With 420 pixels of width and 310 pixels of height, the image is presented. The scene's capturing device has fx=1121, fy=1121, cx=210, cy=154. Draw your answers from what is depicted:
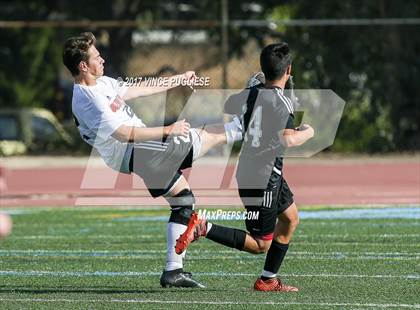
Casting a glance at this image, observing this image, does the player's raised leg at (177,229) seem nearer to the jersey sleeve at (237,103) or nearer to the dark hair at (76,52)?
the jersey sleeve at (237,103)

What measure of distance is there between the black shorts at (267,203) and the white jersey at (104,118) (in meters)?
0.89

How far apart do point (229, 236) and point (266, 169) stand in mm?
522

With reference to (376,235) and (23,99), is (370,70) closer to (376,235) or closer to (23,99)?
(376,235)

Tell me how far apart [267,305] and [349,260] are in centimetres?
215

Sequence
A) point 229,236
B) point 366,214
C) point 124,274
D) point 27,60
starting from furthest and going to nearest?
point 27,60, point 366,214, point 124,274, point 229,236

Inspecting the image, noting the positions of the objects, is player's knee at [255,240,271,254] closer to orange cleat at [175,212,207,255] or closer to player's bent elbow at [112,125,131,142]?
orange cleat at [175,212,207,255]

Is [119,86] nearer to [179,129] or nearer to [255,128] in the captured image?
[179,129]

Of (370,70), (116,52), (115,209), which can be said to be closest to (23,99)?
(116,52)

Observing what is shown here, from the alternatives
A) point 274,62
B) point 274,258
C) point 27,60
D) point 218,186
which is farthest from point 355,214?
point 27,60

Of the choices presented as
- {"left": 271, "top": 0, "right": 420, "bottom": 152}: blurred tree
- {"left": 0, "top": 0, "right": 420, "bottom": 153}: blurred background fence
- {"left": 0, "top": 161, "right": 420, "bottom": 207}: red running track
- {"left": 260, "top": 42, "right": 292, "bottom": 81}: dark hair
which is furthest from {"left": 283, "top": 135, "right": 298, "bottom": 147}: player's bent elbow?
{"left": 271, "top": 0, "right": 420, "bottom": 152}: blurred tree

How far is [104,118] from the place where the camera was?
753 centimetres

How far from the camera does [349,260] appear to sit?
352 inches

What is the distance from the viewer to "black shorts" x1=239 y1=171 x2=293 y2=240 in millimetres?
7426

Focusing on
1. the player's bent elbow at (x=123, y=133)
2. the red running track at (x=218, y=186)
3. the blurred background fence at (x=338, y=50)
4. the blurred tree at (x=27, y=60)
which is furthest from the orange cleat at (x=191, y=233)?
the blurred tree at (x=27, y=60)
